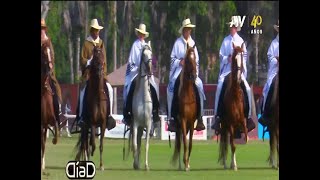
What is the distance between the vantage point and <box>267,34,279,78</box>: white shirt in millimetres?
8961

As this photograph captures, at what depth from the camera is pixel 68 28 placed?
8953mm

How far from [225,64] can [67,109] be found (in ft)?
5.63

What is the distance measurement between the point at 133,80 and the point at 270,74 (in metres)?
1.43

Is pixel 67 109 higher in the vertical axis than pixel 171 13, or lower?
lower

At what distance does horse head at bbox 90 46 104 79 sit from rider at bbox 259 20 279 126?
1722 mm

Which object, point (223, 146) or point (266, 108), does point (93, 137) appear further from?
point (266, 108)

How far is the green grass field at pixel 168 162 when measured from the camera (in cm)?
909

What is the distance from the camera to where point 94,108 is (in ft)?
30.2

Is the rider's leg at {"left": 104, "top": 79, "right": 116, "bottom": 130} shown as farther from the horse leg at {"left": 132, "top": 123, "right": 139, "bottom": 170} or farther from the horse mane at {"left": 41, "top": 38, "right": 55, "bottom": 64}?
the horse mane at {"left": 41, "top": 38, "right": 55, "bottom": 64}

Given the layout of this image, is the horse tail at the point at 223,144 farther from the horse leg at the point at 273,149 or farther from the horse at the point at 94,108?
the horse at the point at 94,108

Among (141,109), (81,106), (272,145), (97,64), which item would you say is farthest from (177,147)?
(97,64)
